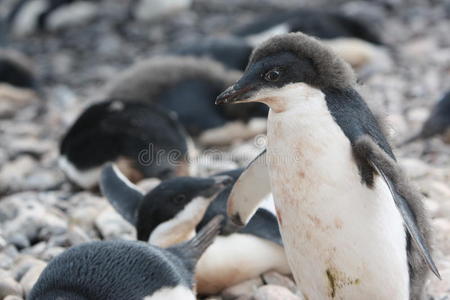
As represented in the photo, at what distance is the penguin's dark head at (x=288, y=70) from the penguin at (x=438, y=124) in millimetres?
2659

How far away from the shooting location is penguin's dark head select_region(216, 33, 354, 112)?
8.66 feet

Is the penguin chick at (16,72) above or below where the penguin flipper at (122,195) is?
below

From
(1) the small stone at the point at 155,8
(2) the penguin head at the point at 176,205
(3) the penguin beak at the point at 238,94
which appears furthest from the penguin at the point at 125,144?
(1) the small stone at the point at 155,8

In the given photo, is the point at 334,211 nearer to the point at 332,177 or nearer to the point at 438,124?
the point at 332,177

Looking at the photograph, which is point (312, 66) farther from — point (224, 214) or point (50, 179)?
point (50, 179)

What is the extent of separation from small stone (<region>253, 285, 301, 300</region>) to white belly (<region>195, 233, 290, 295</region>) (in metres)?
0.26

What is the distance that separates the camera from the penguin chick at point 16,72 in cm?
745

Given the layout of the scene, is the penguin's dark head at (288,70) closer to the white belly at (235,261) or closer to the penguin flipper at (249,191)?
the penguin flipper at (249,191)

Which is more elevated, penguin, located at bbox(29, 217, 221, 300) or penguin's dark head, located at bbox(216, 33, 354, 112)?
penguin's dark head, located at bbox(216, 33, 354, 112)

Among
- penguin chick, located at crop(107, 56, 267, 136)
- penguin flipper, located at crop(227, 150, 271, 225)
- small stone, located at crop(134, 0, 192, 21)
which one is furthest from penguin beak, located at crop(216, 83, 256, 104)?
small stone, located at crop(134, 0, 192, 21)

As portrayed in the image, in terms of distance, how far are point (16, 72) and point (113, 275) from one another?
522 cm

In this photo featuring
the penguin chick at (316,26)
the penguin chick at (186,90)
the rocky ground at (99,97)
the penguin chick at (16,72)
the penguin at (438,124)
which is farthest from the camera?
the penguin chick at (16,72)

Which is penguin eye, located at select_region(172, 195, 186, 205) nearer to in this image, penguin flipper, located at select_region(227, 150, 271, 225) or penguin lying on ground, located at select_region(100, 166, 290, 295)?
penguin lying on ground, located at select_region(100, 166, 290, 295)

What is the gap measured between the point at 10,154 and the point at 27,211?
196 centimetres
